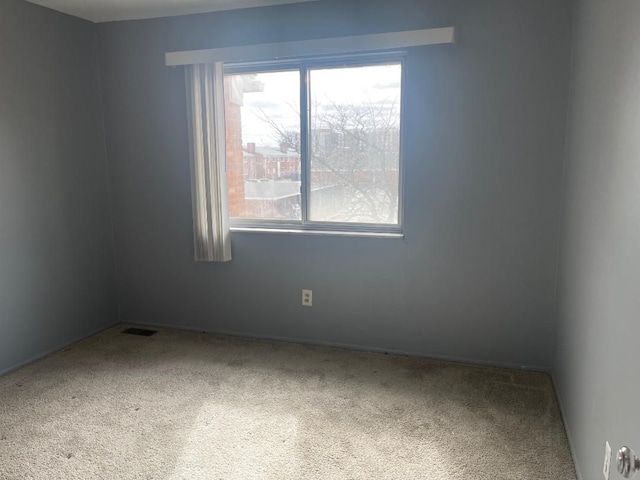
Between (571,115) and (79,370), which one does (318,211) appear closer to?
(571,115)

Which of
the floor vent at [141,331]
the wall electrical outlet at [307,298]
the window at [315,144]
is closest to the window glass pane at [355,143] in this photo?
the window at [315,144]

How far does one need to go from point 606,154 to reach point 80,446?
2553 mm

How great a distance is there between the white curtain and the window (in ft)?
0.43

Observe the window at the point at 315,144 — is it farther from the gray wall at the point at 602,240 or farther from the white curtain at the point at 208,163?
the gray wall at the point at 602,240

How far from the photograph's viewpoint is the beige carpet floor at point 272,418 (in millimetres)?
2068

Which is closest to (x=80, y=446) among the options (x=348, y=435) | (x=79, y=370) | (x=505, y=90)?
(x=79, y=370)

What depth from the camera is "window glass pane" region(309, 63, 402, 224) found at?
3.02 m

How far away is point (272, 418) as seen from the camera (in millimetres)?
2449

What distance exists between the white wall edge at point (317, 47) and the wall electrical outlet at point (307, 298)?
5.13 feet

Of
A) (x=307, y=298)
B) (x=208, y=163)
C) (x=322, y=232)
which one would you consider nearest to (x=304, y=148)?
(x=322, y=232)

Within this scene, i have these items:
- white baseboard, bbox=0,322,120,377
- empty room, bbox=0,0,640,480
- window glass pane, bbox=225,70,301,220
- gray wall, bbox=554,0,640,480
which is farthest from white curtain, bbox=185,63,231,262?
gray wall, bbox=554,0,640,480

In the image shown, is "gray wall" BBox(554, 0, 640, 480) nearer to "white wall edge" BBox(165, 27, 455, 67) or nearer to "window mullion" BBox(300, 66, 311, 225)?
"white wall edge" BBox(165, 27, 455, 67)

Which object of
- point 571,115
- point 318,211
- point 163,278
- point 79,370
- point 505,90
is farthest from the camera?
point 163,278

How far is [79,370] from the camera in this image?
3.00 metres
